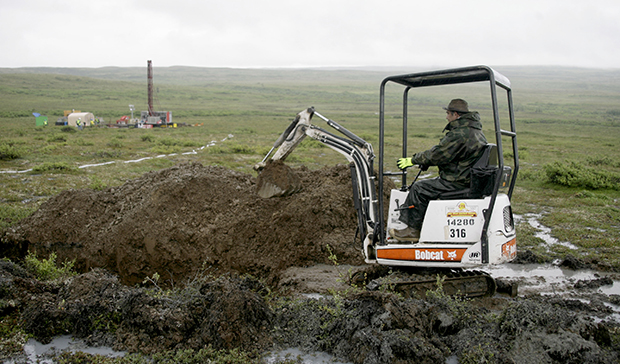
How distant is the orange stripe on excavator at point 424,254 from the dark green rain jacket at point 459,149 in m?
0.96

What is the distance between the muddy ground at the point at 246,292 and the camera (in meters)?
4.95

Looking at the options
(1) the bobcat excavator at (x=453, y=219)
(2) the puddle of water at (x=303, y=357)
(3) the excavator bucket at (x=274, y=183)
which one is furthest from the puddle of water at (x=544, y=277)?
(3) the excavator bucket at (x=274, y=183)

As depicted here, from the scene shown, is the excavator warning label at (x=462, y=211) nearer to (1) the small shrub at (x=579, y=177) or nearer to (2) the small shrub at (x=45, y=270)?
(2) the small shrub at (x=45, y=270)

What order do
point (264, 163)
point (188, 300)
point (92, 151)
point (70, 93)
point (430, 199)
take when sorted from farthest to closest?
point (70, 93) → point (92, 151) → point (264, 163) → point (430, 199) → point (188, 300)

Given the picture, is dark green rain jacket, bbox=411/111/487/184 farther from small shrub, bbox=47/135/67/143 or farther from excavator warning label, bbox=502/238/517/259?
small shrub, bbox=47/135/67/143

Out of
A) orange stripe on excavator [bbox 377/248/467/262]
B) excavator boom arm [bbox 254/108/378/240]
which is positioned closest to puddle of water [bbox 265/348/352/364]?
orange stripe on excavator [bbox 377/248/467/262]

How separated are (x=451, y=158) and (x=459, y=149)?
0.50 ft

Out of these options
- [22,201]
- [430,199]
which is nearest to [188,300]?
[430,199]

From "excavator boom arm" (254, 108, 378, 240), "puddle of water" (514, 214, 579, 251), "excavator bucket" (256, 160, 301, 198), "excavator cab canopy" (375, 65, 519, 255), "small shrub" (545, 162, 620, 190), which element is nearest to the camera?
"excavator cab canopy" (375, 65, 519, 255)

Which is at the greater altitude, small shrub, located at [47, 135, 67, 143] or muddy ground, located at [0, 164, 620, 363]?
small shrub, located at [47, 135, 67, 143]

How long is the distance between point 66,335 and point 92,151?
17.5 metres

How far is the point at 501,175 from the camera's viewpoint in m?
5.41

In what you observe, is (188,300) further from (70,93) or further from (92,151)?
(70,93)

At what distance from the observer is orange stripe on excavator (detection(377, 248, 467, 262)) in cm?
590
